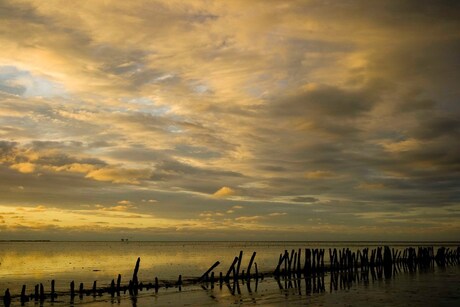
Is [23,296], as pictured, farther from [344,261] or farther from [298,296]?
[344,261]

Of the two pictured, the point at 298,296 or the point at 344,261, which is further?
the point at 344,261

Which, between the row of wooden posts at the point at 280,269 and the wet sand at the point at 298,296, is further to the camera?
the row of wooden posts at the point at 280,269

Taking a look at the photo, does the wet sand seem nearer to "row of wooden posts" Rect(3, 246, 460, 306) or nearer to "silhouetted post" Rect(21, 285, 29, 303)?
"silhouetted post" Rect(21, 285, 29, 303)

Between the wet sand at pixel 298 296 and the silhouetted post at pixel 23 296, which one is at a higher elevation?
the silhouetted post at pixel 23 296

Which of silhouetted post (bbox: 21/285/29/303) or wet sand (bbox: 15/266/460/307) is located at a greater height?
silhouetted post (bbox: 21/285/29/303)

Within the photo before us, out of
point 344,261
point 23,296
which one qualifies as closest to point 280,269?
point 344,261

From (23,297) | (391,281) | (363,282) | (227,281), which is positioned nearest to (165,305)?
(23,297)

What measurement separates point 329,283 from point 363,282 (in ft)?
8.96

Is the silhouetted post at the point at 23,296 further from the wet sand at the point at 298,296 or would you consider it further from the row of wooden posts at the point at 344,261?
the row of wooden posts at the point at 344,261

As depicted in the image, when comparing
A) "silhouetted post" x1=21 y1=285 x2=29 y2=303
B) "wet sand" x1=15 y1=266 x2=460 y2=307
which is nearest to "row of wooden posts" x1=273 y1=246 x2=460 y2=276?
"wet sand" x1=15 y1=266 x2=460 y2=307

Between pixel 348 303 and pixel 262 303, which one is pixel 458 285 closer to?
pixel 348 303

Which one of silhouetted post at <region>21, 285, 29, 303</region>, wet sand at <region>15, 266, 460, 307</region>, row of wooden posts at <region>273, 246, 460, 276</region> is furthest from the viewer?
row of wooden posts at <region>273, 246, 460, 276</region>

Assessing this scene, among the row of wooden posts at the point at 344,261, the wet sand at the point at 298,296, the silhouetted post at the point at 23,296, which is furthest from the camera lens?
the row of wooden posts at the point at 344,261

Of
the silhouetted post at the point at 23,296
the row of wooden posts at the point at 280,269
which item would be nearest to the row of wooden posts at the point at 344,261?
the row of wooden posts at the point at 280,269
